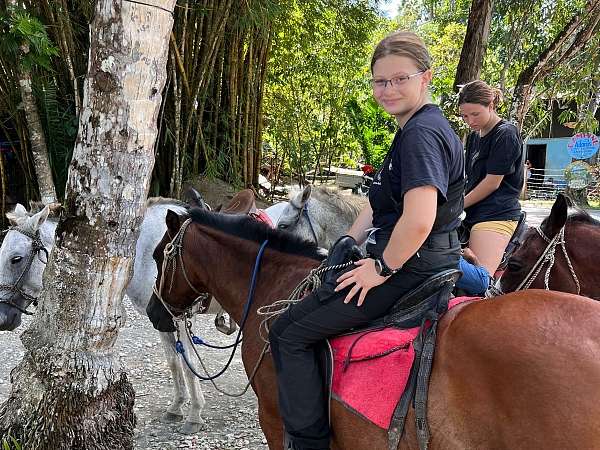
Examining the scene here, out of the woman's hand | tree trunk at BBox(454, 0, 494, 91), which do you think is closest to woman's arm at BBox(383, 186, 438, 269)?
the woman's hand

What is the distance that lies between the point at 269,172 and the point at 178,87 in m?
7.44

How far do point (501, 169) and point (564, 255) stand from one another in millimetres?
687

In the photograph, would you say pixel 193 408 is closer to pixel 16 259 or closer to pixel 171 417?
pixel 171 417

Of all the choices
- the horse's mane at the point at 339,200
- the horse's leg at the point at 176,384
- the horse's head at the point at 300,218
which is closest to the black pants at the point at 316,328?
the horse's leg at the point at 176,384

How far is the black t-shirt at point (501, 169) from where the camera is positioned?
3.57 m

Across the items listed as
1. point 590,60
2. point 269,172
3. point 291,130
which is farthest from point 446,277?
point 269,172

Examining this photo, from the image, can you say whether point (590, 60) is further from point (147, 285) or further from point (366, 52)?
point (147, 285)

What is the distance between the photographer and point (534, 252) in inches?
135

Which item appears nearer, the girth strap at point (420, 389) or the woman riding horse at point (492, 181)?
the girth strap at point (420, 389)

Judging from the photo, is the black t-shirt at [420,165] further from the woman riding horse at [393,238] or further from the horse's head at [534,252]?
the horse's head at [534,252]

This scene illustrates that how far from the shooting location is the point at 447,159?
1932 millimetres

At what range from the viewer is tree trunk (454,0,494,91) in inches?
277

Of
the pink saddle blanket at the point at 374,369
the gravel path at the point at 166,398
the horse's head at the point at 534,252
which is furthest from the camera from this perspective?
the gravel path at the point at 166,398

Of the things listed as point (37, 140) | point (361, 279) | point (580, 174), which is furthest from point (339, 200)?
point (580, 174)
